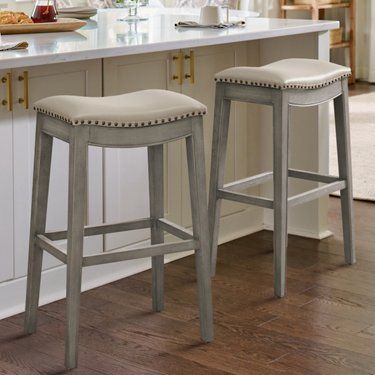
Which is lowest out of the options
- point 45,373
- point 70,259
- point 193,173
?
point 45,373

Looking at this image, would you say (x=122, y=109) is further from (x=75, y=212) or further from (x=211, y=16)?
(x=211, y=16)

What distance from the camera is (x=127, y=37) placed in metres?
3.22

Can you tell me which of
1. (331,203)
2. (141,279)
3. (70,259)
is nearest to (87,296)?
(141,279)

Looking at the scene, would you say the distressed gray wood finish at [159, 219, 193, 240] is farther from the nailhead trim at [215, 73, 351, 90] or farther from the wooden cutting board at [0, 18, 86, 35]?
the wooden cutting board at [0, 18, 86, 35]

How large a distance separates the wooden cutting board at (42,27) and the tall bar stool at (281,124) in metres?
0.57

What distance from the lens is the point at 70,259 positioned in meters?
2.56

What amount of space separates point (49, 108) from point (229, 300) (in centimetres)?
96

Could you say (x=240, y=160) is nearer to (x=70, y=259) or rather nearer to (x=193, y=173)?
(x=193, y=173)

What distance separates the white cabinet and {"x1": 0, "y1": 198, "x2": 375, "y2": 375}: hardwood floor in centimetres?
25

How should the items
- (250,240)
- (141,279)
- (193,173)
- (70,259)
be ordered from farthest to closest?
(250,240), (141,279), (193,173), (70,259)

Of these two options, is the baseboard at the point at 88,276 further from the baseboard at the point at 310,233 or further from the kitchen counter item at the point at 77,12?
the kitchen counter item at the point at 77,12

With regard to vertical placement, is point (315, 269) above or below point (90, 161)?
below

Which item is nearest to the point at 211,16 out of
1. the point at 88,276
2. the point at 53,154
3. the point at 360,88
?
the point at 53,154

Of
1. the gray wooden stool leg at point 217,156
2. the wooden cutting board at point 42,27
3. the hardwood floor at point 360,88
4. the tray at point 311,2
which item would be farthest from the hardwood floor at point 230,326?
the tray at point 311,2
